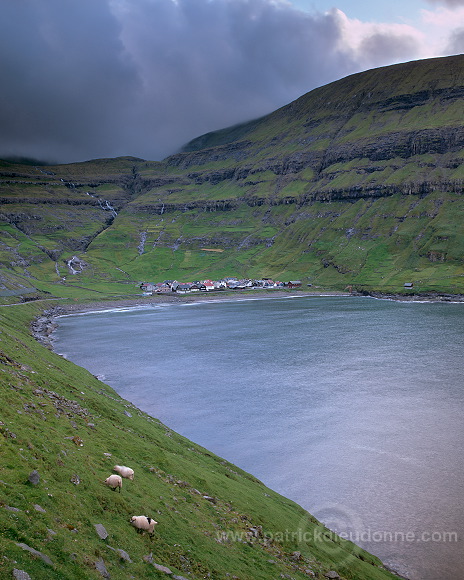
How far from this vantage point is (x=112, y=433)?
33312mm

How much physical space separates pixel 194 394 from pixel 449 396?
37778mm

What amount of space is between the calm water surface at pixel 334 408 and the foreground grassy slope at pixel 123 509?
21.7 ft

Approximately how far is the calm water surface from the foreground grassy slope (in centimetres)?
660

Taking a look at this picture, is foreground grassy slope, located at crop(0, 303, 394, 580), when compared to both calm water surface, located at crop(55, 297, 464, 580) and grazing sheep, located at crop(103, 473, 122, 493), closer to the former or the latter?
grazing sheep, located at crop(103, 473, 122, 493)

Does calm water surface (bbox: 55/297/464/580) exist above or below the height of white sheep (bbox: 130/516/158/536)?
above

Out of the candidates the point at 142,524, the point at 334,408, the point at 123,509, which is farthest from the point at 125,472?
the point at 334,408

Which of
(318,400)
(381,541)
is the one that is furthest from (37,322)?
(381,541)

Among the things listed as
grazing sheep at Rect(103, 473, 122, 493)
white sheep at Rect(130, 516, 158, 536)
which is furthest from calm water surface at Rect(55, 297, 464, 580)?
grazing sheep at Rect(103, 473, 122, 493)

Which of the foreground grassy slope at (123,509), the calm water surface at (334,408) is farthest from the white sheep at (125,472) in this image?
the calm water surface at (334,408)

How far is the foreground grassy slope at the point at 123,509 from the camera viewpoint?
1692cm

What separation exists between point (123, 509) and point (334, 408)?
4707 cm

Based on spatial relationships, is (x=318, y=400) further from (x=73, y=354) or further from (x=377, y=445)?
(x=73, y=354)

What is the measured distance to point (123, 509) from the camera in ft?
70.9

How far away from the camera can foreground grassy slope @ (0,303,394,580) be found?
1692 cm
